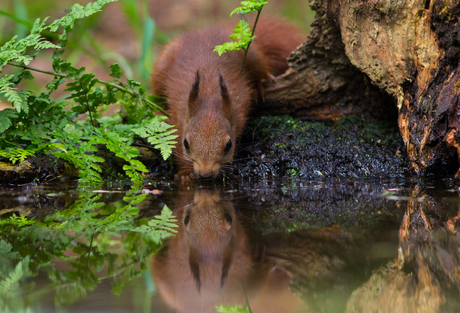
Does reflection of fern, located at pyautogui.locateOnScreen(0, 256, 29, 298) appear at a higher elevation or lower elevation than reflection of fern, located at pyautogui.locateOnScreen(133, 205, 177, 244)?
lower

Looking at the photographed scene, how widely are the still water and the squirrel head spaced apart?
98cm

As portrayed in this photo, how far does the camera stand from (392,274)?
1.45m

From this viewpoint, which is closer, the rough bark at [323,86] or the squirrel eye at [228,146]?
the squirrel eye at [228,146]

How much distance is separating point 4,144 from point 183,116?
5.53 feet

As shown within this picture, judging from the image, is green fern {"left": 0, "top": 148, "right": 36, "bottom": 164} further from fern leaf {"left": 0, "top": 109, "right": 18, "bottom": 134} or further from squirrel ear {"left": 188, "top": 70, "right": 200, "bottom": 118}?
squirrel ear {"left": 188, "top": 70, "right": 200, "bottom": 118}

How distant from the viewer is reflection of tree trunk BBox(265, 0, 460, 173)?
3119 mm

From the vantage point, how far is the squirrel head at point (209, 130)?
386 centimetres

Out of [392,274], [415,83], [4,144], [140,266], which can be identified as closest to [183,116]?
[4,144]

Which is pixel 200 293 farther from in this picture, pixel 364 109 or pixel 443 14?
pixel 364 109

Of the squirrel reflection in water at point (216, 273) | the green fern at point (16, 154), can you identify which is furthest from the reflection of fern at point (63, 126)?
the squirrel reflection in water at point (216, 273)

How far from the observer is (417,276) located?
144cm

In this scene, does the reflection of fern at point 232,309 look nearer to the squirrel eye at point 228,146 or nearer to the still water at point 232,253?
the still water at point 232,253

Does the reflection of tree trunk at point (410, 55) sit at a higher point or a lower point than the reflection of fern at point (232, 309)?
higher

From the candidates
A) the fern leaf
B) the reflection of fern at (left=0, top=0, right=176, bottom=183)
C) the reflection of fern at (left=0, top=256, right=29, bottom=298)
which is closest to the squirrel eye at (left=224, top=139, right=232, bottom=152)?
the reflection of fern at (left=0, top=0, right=176, bottom=183)
